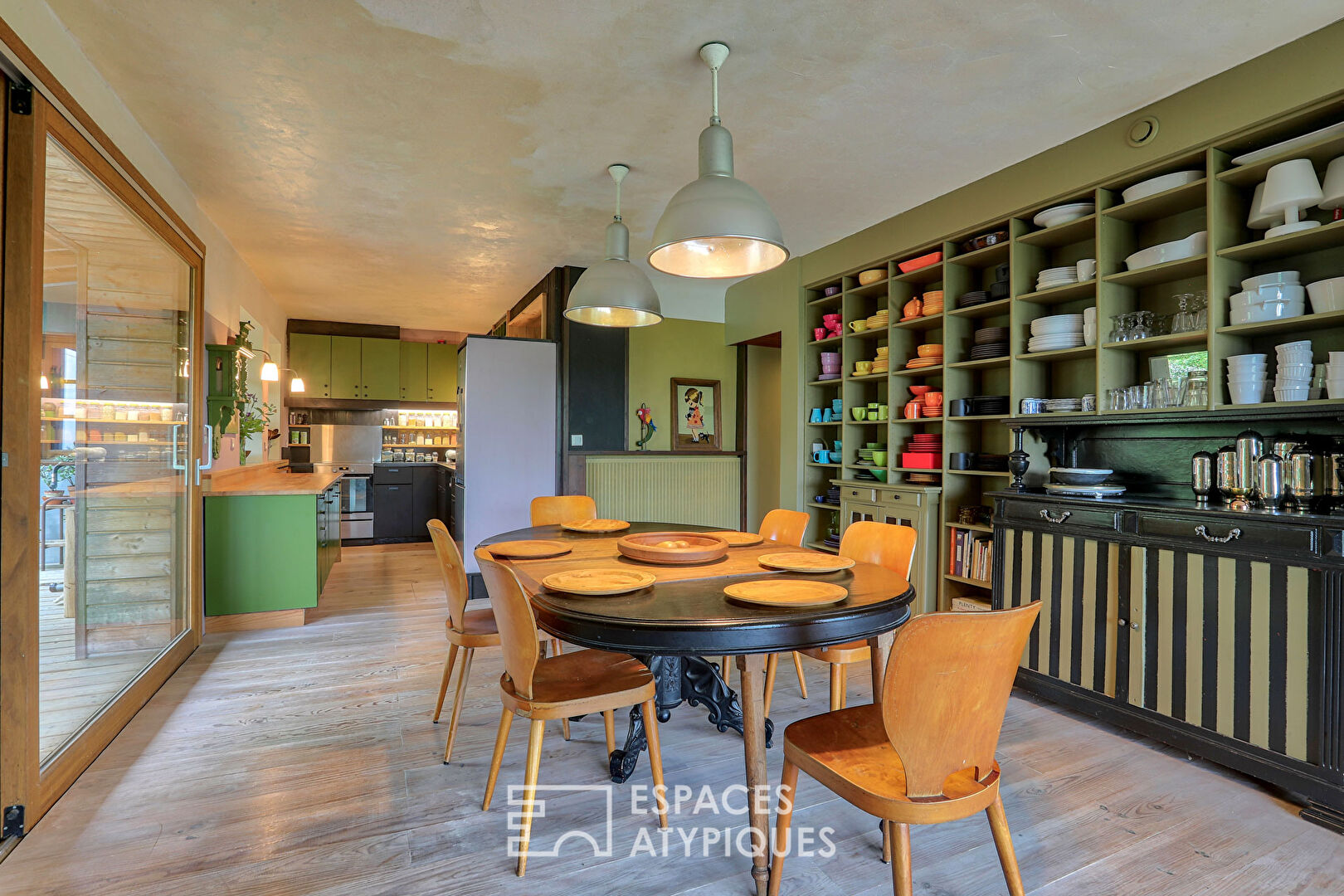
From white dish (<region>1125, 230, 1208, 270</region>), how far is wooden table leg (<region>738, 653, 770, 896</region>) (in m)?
2.58

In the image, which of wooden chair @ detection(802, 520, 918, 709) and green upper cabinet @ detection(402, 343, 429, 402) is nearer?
wooden chair @ detection(802, 520, 918, 709)

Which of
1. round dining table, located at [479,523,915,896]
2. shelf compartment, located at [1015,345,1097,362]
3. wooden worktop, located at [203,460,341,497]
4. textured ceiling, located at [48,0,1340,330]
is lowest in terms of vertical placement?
round dining table, located at [479,523,915,896]

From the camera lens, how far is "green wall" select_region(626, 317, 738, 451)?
6.06 meters

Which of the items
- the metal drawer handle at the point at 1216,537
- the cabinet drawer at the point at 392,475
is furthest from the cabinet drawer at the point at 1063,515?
the cabinet drawer at the point at 392,475

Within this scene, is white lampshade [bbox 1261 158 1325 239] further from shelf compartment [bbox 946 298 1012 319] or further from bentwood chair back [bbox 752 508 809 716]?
bentwood chair back [bbox 752 508 809 716]

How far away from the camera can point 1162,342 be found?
2824 mm

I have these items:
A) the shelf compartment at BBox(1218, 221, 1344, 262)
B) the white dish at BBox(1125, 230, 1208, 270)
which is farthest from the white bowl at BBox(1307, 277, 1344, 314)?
the white dish at BBox(1125, 230, 1208, 270)

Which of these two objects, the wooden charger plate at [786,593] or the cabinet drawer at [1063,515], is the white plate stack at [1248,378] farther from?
the wooden charger plate at [786,593]

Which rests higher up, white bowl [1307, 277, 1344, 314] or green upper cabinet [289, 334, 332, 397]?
green upper cabinet [289, 334, 332, 397]

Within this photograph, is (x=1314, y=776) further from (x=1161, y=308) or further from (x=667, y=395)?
(x=667, y=395)

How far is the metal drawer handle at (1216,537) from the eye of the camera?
230 centimetres

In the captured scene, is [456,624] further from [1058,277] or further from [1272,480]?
[1058,277]

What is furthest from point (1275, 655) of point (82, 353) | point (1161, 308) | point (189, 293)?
point (189, 293)
